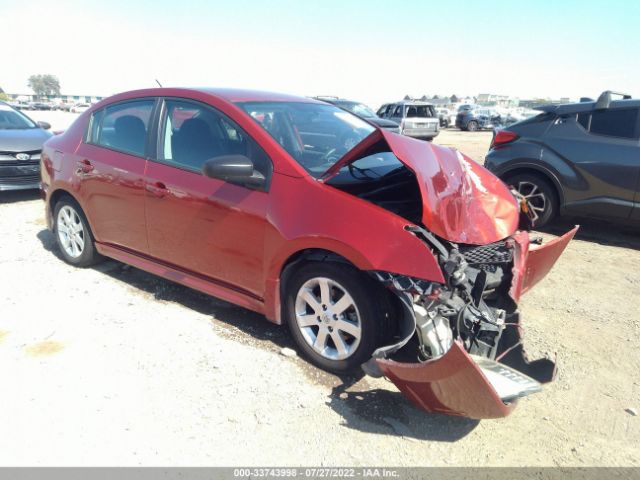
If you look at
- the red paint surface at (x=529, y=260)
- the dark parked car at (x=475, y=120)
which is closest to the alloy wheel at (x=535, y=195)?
the red paint surface at (x=529, y=260)

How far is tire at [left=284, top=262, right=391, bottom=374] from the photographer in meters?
2.84

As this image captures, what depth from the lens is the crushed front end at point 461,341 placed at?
93.7 inches

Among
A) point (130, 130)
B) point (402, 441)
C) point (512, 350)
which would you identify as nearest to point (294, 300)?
point (402, 441)

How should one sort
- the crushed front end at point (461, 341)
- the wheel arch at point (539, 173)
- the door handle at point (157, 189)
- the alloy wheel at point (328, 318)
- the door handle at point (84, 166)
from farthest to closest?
the wheel arch at point (539, 173) → the door handle at point (84, 166) → the door handle at point (157, 189) → the alloy wheel at point (328, 318) → the crushed front end at point (461, 341)

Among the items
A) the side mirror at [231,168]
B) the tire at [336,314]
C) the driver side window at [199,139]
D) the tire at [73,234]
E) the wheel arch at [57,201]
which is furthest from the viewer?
the tire at [73,234]

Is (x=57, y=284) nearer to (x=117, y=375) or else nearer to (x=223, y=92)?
(x=117, y=375)

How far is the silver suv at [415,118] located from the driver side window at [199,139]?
1688 cm

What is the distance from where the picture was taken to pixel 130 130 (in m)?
4.19

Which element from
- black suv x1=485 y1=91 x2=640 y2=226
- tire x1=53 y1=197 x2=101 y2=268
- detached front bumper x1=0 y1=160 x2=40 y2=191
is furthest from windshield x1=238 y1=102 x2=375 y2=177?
detached front bumper x1=0 y1=160 x2=40 y2=191

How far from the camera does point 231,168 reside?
3.09 m

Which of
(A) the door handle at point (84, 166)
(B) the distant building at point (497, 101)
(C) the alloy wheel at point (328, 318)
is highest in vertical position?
(B) the distant building at point (497, 101)

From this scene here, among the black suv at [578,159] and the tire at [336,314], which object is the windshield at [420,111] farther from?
the tire at [336,314]

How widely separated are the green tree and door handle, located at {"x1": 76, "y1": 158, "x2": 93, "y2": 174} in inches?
4994

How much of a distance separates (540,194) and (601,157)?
0.80 m
